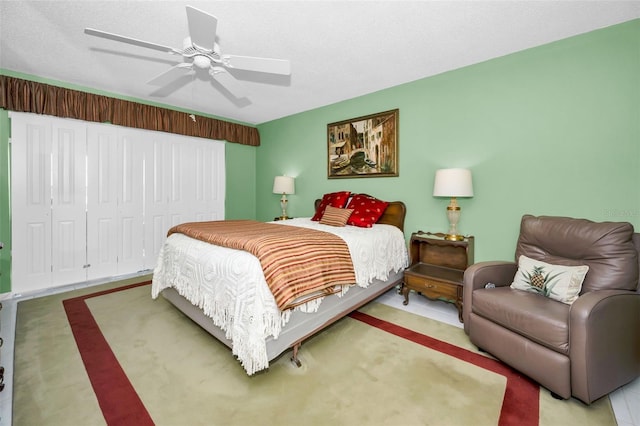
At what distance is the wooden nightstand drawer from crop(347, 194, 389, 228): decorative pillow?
0.79 metres

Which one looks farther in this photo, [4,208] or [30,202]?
[30,202]

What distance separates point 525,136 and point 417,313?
2051 millimetres

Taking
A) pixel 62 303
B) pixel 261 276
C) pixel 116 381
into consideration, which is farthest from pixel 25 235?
pixel 261 276

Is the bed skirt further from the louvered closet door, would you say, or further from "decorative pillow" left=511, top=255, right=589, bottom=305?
the louvered closet door

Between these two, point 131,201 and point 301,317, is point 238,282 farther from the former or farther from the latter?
point 131,201

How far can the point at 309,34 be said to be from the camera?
2.44m

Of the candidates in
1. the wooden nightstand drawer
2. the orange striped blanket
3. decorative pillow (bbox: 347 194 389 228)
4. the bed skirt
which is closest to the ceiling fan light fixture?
the orange striped blanket

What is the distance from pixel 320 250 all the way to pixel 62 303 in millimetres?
3060

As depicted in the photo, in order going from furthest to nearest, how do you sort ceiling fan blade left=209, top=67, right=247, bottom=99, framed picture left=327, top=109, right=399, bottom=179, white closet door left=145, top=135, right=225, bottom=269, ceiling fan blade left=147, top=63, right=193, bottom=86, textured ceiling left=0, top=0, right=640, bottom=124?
white closet door left=145, top=135, right=225, bottom=269
framed picture left=327, top=109, right=399, bottom=179
ceiling fan blade left=209, top=67, right=247, bottom=99
ceiling fan blade left=147, top=63, right=193, bottom=86
textured ceiling left=0, top=0, right=640, bottom=124

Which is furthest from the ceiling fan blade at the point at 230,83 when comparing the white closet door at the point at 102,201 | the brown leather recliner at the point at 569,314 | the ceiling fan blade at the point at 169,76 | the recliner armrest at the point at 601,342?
the recliner armrest at the point at 601,342

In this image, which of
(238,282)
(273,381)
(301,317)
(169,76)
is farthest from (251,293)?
(169,76)

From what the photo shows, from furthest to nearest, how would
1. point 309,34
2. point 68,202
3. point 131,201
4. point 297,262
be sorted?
point 131,201 < point 68,202 < point 309,34 < point 297,262

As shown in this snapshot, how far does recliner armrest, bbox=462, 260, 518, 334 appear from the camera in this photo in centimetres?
220

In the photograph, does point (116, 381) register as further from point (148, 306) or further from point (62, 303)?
point (62, 303)
